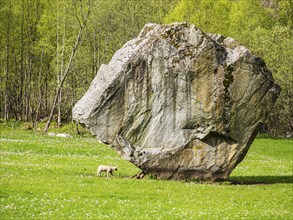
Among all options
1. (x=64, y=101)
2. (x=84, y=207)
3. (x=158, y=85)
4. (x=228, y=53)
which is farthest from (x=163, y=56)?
(x=64, y=101)

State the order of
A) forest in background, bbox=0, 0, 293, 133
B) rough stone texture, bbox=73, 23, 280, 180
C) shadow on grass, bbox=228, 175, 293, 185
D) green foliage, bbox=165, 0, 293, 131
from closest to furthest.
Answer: rough stone texture, bbox=73, 23, 280, 180 < shadow on grass, bbox=228, 175, 293, 185 < forest in background, bbox=0, 0, 293, 133 < green foliage, bbox=165, 0, 293, 131

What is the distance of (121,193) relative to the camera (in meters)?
25.3

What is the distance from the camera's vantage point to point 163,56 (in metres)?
31.4

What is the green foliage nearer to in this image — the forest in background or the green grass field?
the forest in background

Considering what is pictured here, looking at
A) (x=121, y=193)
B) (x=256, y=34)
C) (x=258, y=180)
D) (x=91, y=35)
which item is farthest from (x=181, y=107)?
(x=91, y=35)

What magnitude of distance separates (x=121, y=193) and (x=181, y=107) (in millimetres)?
7693

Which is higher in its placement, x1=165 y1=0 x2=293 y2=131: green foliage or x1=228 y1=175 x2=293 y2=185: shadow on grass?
x1=165 y1=0 x2=293 y2=131: green foliage

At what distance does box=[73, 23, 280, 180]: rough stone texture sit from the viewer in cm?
3077

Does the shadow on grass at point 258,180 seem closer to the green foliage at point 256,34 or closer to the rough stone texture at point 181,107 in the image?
the rough stone texture at point 181,107

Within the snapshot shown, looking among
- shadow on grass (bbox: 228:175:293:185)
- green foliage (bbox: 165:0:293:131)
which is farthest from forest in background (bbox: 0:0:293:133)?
shadow on grass (bbox: 228:175:293:185)

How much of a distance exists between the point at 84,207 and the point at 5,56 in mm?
68814

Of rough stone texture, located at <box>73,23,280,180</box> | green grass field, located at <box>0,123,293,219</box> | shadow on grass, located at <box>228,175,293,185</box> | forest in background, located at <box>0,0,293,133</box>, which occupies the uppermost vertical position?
forest in background, located at <box>0,0,293,133</box>

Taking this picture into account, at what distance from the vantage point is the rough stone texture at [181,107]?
3077 centimetres

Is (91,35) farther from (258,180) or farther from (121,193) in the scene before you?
(121,193)
